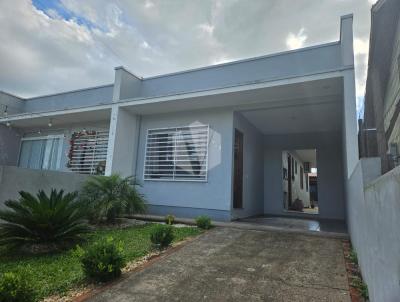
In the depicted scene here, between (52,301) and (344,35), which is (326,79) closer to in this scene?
(344,35)

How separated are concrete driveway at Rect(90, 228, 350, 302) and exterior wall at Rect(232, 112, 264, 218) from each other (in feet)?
10.6

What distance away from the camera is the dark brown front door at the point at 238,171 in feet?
27.6

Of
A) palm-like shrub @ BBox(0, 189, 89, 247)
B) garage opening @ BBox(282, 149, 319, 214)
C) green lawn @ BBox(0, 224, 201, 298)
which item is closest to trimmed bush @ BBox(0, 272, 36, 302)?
green lawn @ BBox(0, 224, 201, 298)

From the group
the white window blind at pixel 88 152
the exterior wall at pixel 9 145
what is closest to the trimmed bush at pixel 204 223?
the white window blind at pixel 88 152

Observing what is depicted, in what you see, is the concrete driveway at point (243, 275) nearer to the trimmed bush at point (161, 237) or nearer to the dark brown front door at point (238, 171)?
the trimmed bush at point (161, 237)

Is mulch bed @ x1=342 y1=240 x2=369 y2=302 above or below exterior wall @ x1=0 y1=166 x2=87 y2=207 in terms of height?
below

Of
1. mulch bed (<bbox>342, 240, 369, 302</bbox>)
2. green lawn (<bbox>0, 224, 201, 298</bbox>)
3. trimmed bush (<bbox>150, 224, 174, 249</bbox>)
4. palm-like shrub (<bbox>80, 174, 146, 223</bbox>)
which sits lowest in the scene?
green lawn (<bbox>0, 224, 201, 298</bbox>)

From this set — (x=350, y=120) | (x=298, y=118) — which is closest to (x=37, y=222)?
(x=350, y=120)

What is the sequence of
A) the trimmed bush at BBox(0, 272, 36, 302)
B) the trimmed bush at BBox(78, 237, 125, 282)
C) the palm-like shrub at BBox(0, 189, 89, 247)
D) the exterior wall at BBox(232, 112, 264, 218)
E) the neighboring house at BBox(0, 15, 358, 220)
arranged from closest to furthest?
the trimmed bush at BBox(0, 272, 36, 302), the trimmed bush at BBox(78, 237, 125, 282), the palm-like shrub at BBox(0, 189, 89, 247), the neighboring house at BBox(0, 15, 358, 220), the exterior wall at BBox(232, 112, 264, 218)

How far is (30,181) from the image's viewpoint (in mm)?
5797

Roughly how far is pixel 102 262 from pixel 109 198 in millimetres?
3524

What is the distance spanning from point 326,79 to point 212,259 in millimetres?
4655

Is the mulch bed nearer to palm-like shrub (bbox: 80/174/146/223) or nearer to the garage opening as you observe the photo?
palm-like shrub (bbox: 80/174/146/223)

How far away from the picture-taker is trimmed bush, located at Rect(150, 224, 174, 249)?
450 centimetres
